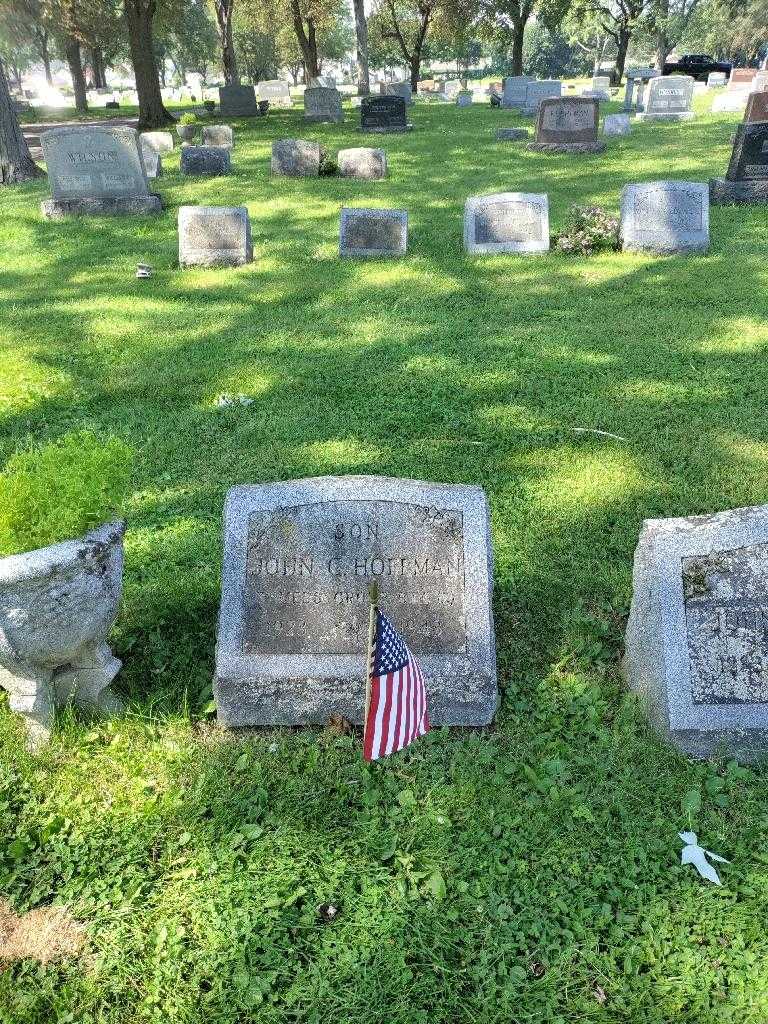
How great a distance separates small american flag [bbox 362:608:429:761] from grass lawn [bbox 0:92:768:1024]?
0.44 m

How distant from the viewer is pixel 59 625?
2861 mm

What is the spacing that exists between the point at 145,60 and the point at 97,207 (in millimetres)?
14118

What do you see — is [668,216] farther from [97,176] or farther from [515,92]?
[515,92]

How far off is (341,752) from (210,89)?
224 feet

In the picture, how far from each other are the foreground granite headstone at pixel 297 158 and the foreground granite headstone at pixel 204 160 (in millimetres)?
1308

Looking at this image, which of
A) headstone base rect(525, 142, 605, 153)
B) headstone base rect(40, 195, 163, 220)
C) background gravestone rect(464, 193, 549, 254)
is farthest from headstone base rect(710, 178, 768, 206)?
headstone base rect(40, 195, 163, 220)

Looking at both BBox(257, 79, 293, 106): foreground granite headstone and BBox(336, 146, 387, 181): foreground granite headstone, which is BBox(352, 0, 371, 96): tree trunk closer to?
BBox(257, 79, 293, 106): foreground granite headstone

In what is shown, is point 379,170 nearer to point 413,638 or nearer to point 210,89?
point 413,638

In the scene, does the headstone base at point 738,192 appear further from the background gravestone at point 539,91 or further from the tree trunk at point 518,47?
the tree trunk at point 518,47

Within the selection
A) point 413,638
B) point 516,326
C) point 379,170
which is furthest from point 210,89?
point 413,638

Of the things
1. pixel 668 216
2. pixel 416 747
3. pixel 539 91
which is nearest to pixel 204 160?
pixel 668 216

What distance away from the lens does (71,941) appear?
2.51m

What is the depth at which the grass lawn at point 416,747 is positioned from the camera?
2.40 meters

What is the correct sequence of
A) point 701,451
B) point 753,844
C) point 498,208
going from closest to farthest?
point 753,844
point 701,451
point 498,208
